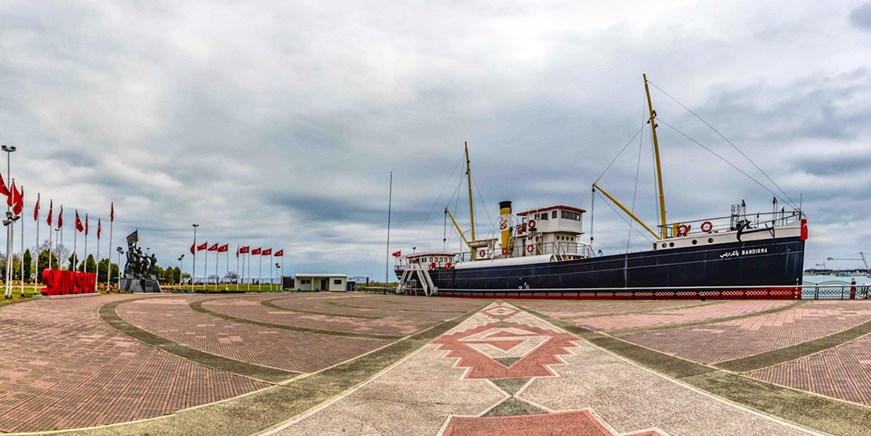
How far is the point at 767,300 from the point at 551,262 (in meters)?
14.6

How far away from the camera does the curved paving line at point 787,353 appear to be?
8.88 metres

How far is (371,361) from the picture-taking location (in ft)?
34.8

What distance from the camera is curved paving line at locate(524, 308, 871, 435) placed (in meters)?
6.07

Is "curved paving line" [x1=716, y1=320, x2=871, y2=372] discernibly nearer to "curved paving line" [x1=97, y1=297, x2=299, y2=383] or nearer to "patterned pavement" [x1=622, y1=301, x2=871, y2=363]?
"patterned pavement" [x1=622, y1=301, x2=871, y2=363]

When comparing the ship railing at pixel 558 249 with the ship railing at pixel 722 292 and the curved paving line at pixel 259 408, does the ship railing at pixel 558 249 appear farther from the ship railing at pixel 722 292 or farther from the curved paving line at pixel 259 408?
the curved paving line at pixel 259 408

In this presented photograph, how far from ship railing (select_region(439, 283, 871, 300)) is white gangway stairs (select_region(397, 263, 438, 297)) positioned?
621 inches

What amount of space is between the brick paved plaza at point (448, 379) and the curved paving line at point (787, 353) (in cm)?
5

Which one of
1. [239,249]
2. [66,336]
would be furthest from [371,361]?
[239,249]

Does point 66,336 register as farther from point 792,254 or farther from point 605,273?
point 792,254

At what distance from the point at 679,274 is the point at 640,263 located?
2.46m

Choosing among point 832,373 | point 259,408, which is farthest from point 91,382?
point 832,373

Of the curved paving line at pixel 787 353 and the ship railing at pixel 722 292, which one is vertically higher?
the curved paving line at pixel 787 353

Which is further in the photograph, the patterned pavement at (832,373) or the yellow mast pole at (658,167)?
the yellow mast pole at (658,167)

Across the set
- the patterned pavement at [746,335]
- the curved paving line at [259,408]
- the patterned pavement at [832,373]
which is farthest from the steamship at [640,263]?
the curved paving line at [259,408]
